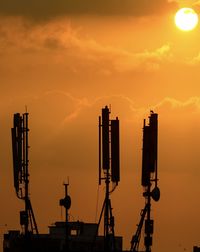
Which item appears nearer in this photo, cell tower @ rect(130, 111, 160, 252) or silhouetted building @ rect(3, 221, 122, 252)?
cell tower @ rect(130, 111, 160, 252)

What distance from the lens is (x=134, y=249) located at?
15000cm

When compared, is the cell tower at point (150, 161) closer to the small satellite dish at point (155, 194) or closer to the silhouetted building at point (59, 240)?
the small satellite dish at point (155, 194)

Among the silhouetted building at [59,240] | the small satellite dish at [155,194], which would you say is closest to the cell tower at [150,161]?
the small satellite dish at [155,194]

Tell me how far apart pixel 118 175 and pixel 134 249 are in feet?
42.1

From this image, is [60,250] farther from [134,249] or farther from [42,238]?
[134,249]

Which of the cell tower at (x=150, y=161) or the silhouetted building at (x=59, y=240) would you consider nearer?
the cell tower at (x=150, y=161)

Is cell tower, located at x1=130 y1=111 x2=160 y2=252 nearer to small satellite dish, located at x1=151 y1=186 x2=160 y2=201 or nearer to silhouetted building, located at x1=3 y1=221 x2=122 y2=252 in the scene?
small satellite dish, located at x1=151 y1=186 x2=160 y2=201

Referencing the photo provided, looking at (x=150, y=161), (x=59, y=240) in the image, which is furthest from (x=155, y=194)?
(x=59, y=240)

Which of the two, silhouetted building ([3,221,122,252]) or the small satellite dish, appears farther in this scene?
silhouetted building ([3,221,122,252])

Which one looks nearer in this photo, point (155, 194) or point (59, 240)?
point (155, 194)

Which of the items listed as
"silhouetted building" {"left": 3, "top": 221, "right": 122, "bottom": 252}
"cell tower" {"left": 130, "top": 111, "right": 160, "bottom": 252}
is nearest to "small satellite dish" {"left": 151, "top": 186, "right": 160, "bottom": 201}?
"cell tower" {"left": 130, "top": 111, "right": 160, "bottom": 252}

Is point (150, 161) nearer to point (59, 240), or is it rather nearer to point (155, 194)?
point (155, 194)

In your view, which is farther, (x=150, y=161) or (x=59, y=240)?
(x=59, y=240)

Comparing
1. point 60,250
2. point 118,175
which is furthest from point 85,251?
point 118,175
